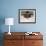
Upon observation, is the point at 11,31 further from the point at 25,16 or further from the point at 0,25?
the point at 25,16

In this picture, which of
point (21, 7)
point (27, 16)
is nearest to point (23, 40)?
point (27, 16)

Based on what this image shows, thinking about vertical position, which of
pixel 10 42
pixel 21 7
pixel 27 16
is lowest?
pixel 10 42

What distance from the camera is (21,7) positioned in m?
4.38

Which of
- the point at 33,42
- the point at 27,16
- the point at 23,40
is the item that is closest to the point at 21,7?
the point at 27,16

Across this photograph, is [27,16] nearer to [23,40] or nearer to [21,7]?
[21,7]

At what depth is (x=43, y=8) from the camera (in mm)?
4402

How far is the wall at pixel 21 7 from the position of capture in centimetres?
438

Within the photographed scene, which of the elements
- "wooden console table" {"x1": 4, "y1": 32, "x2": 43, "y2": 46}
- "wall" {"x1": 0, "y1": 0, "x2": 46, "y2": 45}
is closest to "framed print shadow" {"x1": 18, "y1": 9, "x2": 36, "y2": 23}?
"wall" {"x1": 0, "y1": 0, "x2": 46, "y2": 45}

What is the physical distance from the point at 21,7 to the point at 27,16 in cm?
37

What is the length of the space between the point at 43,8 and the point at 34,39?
47.3 inches

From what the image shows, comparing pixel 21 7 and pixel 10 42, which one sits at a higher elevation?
pixel 21 7

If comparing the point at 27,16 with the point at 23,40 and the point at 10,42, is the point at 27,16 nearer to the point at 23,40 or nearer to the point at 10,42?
the point at 23,40

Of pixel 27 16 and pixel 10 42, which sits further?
pixel 27 16

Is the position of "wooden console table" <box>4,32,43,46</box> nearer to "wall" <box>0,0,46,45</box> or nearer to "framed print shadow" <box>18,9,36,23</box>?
"wall" <box>0,0,46,45</box>
